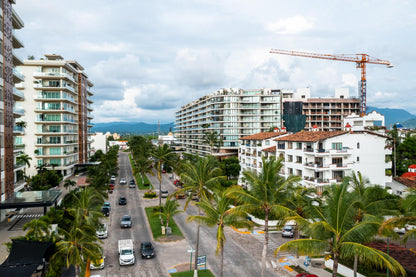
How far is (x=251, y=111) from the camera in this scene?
422 ft

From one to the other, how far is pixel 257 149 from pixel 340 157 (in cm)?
2632

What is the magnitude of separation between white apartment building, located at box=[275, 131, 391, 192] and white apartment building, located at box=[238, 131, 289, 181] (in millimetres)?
13984

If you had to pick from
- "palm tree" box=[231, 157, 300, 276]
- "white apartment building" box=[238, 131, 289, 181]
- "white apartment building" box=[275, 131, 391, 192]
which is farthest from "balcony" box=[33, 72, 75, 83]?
"palm tree" box=[231, 157, 300, 276]

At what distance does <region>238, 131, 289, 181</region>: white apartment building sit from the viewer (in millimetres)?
73688

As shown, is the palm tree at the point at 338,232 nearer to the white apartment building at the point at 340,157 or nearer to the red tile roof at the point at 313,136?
the white apartment building at the point at 340,157

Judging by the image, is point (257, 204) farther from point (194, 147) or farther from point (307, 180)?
point (194, 147)

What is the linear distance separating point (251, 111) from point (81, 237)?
109434 mm

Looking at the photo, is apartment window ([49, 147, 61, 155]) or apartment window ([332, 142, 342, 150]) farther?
apartment window ([49, 147, 61, 155])

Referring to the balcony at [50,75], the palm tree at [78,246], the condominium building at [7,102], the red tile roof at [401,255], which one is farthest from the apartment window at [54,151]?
the red tile roof at [401,255]

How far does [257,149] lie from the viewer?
260 feet

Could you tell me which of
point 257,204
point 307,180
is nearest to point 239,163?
point 307,180

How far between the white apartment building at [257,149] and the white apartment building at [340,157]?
1398cm

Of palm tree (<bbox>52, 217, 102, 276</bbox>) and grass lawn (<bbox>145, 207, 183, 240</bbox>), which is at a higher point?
palm tree (<bbox>52, 217, 102, 276</bbox>)

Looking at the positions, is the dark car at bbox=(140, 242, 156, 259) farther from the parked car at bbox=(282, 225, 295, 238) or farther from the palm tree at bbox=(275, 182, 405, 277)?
the palm tree at bbox=(275, 182, 405, 277)
